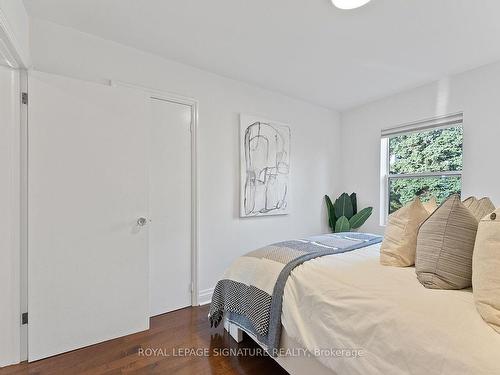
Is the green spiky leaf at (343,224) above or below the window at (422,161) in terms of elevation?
below

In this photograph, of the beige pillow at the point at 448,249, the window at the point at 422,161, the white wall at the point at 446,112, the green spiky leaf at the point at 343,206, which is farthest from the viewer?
the green spiky leaf at the point at 343,206

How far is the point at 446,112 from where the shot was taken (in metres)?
2.67

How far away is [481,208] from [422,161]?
6.11 ft

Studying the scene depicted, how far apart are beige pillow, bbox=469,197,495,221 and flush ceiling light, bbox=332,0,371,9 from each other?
1353mm

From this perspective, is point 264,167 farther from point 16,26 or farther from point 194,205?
point 16,26

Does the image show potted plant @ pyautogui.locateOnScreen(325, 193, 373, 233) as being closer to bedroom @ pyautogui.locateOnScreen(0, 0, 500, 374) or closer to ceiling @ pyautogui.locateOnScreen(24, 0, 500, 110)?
bedroom @ pyautogui.locateOnScreen(0, 0, 500, 374)

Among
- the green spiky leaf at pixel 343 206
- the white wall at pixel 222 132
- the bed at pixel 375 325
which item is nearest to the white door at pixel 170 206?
the white wall at pixel 222 132

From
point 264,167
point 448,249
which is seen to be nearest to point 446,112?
point 264,167

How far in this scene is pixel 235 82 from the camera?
9.05ft

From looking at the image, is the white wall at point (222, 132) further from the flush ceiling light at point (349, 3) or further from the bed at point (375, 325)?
the bed at point (375, 325)

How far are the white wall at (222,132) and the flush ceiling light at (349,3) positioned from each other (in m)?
1.02

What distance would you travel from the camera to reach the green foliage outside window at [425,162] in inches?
107

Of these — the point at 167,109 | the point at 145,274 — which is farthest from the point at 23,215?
the point at 167,109

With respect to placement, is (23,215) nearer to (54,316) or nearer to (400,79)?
(54,316)
